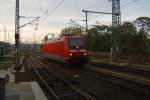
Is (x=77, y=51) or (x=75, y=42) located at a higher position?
(x=75, y=42)

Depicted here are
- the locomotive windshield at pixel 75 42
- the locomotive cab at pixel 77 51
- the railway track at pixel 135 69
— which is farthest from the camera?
the locomotive windshield at pixel 75 42

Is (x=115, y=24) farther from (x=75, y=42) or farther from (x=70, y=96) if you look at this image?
(x=70, y=96)

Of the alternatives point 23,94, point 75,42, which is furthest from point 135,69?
point 23,94

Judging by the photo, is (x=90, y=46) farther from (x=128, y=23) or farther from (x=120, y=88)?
(x=120, y=88)

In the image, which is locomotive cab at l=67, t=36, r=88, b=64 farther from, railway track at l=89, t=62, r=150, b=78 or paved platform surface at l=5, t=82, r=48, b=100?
paved platform surface at l=5, t=82, r=48, b=100

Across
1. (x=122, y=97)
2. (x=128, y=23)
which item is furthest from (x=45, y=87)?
(x=128, y=23)

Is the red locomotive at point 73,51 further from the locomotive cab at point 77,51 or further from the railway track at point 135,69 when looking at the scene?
the railway track at point 135,69

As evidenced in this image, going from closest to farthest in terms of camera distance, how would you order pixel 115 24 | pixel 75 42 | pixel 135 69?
pixel 135 69 < pixel 75 42 < pixel 115 24

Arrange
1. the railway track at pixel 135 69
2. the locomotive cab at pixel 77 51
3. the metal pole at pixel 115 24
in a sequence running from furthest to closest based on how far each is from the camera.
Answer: the metal pole at pixel 115 24, the locomotive cab at pixel 77 51, the railway track at pixel 135 69

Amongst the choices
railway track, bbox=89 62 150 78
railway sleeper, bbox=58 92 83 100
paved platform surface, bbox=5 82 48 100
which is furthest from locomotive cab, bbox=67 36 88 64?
railway sleeper, bbox=58 92 83 100

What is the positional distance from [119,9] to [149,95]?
25394mm

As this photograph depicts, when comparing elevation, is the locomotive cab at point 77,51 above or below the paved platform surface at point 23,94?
above

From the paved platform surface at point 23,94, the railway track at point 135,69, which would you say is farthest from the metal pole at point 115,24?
the paved platform surface at point 23,94

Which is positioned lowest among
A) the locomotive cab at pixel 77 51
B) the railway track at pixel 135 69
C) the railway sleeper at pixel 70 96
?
the railway sleeper at pixel 70 96
